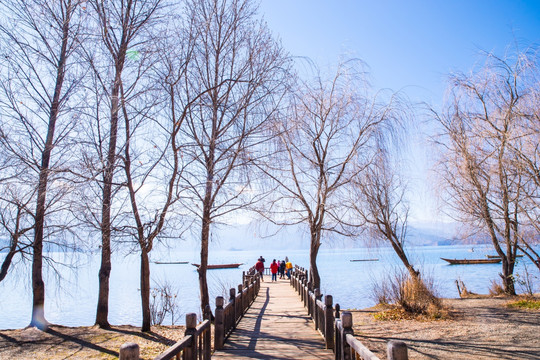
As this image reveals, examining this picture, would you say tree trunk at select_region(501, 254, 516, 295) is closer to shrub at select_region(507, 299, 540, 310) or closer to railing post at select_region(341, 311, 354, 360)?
shrub at select_region(507, 299, 540, 310)

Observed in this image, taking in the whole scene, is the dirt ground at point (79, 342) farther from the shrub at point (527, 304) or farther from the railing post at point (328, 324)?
the shrub at point (527, 304)

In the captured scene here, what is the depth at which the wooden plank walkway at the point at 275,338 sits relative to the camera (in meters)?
7.07

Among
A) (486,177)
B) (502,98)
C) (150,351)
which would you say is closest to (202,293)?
(150,351)

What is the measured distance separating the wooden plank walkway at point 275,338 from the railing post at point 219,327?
18cm

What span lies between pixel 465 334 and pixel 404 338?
162cm

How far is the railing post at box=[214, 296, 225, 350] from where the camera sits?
7582 mm

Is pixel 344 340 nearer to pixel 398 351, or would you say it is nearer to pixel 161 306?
pixel 398 351

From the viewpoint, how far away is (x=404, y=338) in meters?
9.52

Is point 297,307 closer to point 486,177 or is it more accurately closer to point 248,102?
point 248,102

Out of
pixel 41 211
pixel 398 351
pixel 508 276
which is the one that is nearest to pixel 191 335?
pixel 398 351

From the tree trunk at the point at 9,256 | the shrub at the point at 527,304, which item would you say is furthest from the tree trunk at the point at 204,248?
the shrub at the point at 527,304

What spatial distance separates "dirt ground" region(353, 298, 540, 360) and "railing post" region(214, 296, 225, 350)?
338 centimetres

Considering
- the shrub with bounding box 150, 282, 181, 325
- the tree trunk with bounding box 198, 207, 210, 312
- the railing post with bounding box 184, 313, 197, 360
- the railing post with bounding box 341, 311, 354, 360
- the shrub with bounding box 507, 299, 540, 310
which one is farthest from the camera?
the shrub with bounding box 150, 282, 181, 325

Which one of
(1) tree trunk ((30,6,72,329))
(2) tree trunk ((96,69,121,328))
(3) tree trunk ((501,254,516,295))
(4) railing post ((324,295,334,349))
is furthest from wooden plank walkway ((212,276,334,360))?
(3) tree trunk ((501,254,516,295))
